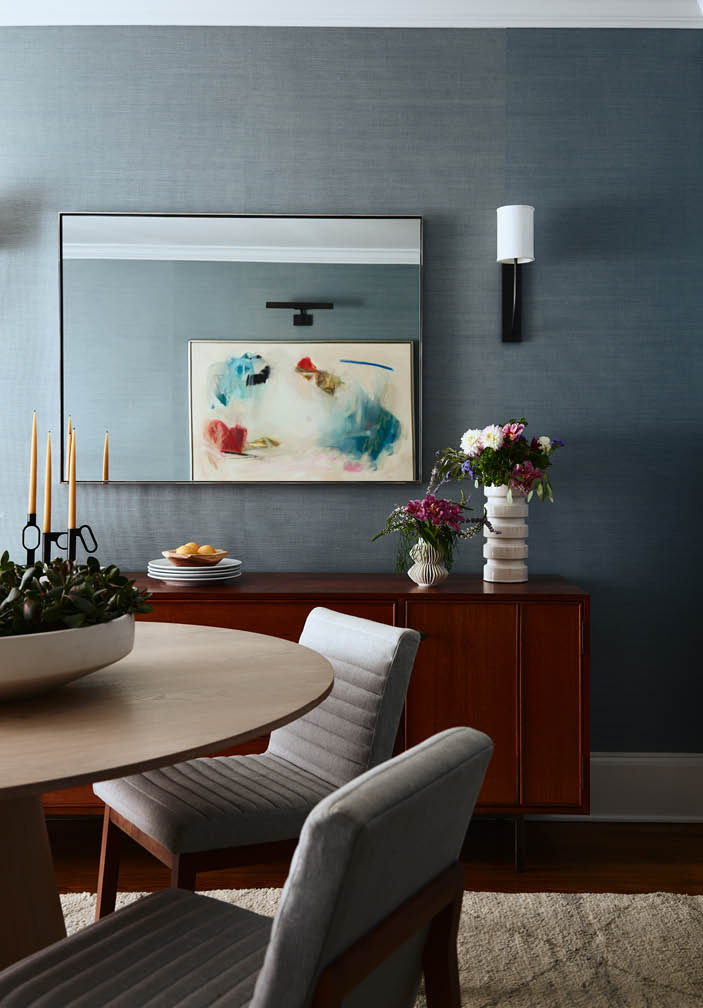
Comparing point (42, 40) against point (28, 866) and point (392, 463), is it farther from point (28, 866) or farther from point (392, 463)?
point (28, 866)

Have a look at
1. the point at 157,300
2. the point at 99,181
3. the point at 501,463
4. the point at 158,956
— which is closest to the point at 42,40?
the point at 99,181

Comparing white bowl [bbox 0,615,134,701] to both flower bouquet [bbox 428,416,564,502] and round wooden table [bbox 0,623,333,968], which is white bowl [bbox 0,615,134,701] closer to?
round wooden table [bbox 0,623,333,968]

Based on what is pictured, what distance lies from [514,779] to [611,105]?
225 centimetres

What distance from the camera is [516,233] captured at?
2727 millimetres

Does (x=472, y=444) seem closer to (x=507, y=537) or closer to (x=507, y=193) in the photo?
(x=507, y=537)

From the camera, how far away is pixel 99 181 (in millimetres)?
2908

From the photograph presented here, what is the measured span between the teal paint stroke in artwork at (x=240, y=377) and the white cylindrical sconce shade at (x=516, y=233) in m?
0.89

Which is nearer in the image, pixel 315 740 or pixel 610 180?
pixel 315 740

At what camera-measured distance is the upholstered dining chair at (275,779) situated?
5.05 ft

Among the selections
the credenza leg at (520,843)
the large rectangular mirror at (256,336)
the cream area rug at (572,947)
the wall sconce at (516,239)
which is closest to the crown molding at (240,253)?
the large rectangular mirror at (256,336)

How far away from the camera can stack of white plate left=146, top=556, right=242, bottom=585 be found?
2.59m

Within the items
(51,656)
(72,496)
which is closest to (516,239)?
(72,496)

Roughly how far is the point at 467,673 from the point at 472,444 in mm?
705

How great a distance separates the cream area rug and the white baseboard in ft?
1.87
